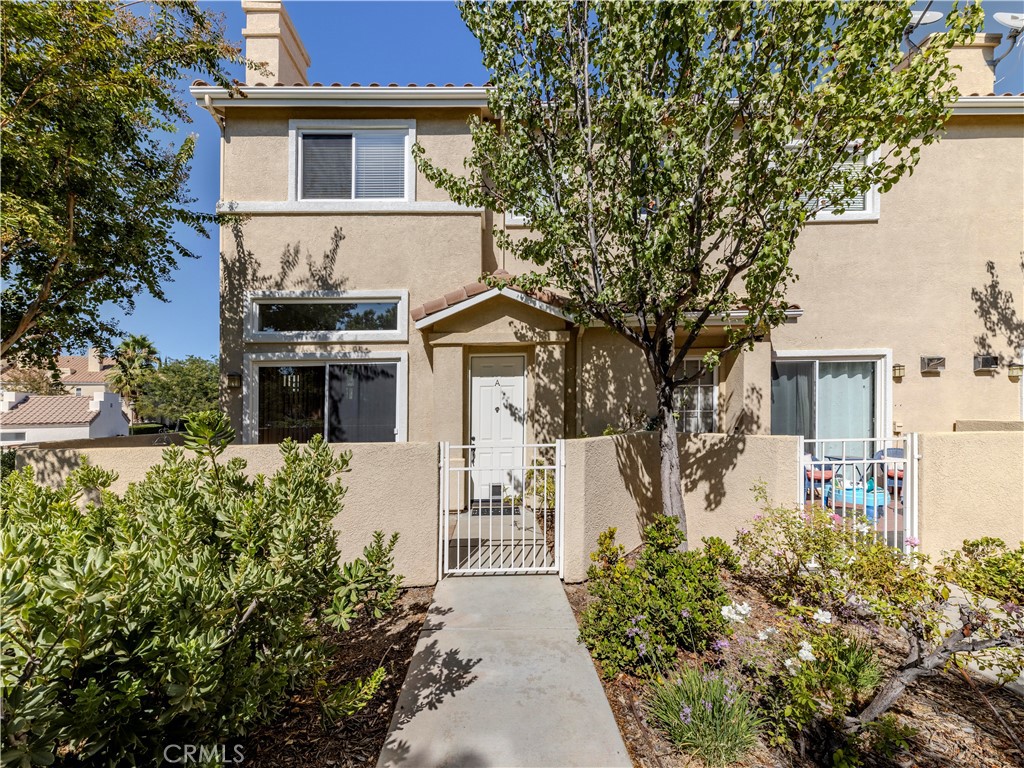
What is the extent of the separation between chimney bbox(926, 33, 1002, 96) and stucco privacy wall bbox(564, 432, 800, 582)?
364 inches

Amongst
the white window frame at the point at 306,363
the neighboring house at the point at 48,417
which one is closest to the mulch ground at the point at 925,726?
the white window frame at the point at 306,363

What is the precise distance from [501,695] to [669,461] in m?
3.40

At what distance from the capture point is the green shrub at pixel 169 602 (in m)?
1.67

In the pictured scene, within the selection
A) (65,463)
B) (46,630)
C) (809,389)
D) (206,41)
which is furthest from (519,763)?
(206,41)

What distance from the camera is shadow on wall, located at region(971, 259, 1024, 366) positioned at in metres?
8.52

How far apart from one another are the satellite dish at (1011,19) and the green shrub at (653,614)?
1290 centimetres

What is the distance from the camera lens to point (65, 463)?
5.19 metres

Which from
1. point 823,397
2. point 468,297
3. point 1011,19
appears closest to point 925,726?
point 823,397

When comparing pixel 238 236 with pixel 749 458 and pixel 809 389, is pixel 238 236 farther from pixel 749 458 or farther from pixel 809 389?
pixel 809 389

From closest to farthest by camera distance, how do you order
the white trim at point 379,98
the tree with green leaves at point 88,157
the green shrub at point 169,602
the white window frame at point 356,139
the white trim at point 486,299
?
1. the green shrub at point 169,602
2. the tree with green leaves at point 88,157
3. the white trim at point 486,299
4. the white trim at point 379,98
5. the white window frame at point 356,139

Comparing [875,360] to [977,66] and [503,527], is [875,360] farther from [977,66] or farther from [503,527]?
[503,527]

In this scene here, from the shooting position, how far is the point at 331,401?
834 centimetres

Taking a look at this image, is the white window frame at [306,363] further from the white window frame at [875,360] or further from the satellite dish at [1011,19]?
the satellite dish at [1011,19]

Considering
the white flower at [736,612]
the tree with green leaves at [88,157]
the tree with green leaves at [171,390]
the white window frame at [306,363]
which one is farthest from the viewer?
the tree with green leaves at [171,390]
